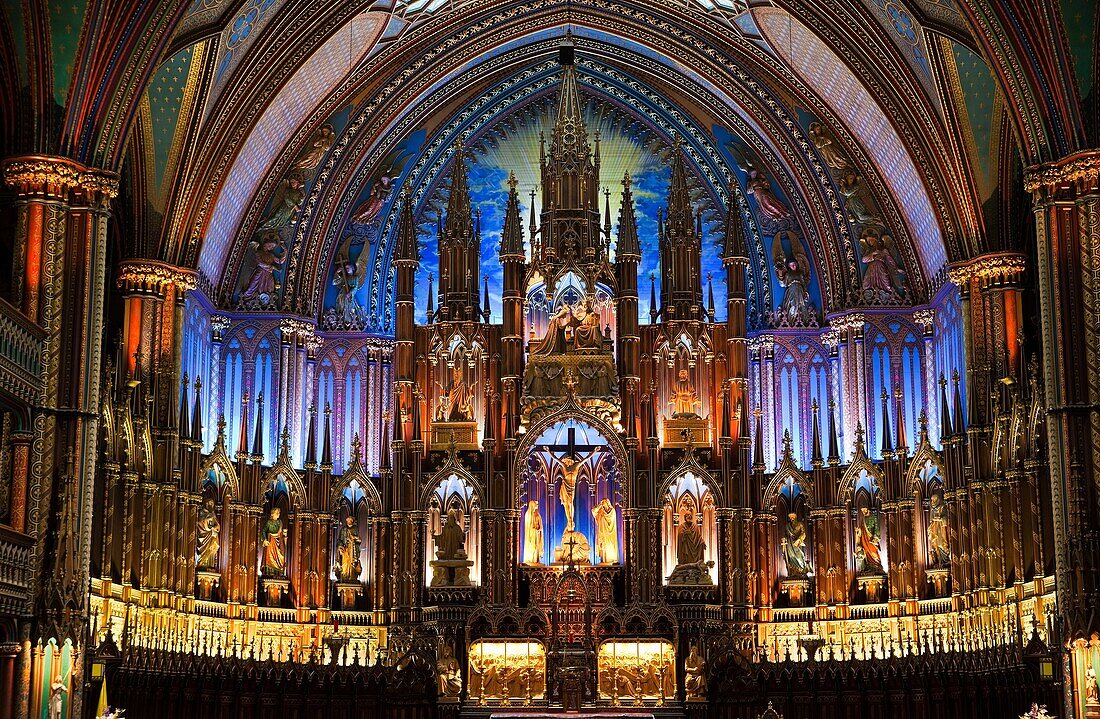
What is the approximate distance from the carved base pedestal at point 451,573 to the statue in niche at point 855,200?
12546mm

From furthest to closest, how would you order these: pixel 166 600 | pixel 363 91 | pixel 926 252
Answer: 1. pixel 363 91
2. pixel 926 252
3. pixel 166 600

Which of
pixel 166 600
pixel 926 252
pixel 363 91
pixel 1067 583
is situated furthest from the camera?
pixel 363 91

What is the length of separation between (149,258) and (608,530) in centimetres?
1219

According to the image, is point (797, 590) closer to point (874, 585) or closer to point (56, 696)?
point (874, 585)

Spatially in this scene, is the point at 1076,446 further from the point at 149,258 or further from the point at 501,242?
the point at 149,258

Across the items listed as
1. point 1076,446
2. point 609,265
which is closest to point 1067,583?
point 1076,446

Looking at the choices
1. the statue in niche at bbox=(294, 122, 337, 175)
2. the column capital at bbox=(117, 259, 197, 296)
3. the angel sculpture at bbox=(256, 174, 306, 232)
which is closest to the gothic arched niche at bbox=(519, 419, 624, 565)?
the angel sculpture at bbox=(256, 174, 306, 232)

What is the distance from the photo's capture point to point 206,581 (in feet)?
111

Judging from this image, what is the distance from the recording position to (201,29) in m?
31.3

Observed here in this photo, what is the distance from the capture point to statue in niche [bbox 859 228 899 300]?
37281mm

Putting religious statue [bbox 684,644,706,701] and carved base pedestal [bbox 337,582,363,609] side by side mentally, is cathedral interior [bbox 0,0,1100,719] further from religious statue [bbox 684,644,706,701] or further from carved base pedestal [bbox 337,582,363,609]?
carved base pedestal [bbox 337,582,363,609]

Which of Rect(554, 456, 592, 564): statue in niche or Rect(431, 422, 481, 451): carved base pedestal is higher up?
Rect(431, 422, 481, 451): carved base pedestal

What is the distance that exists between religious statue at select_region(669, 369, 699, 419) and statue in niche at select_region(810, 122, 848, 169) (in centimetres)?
629

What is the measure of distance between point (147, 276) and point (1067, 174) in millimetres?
18503
